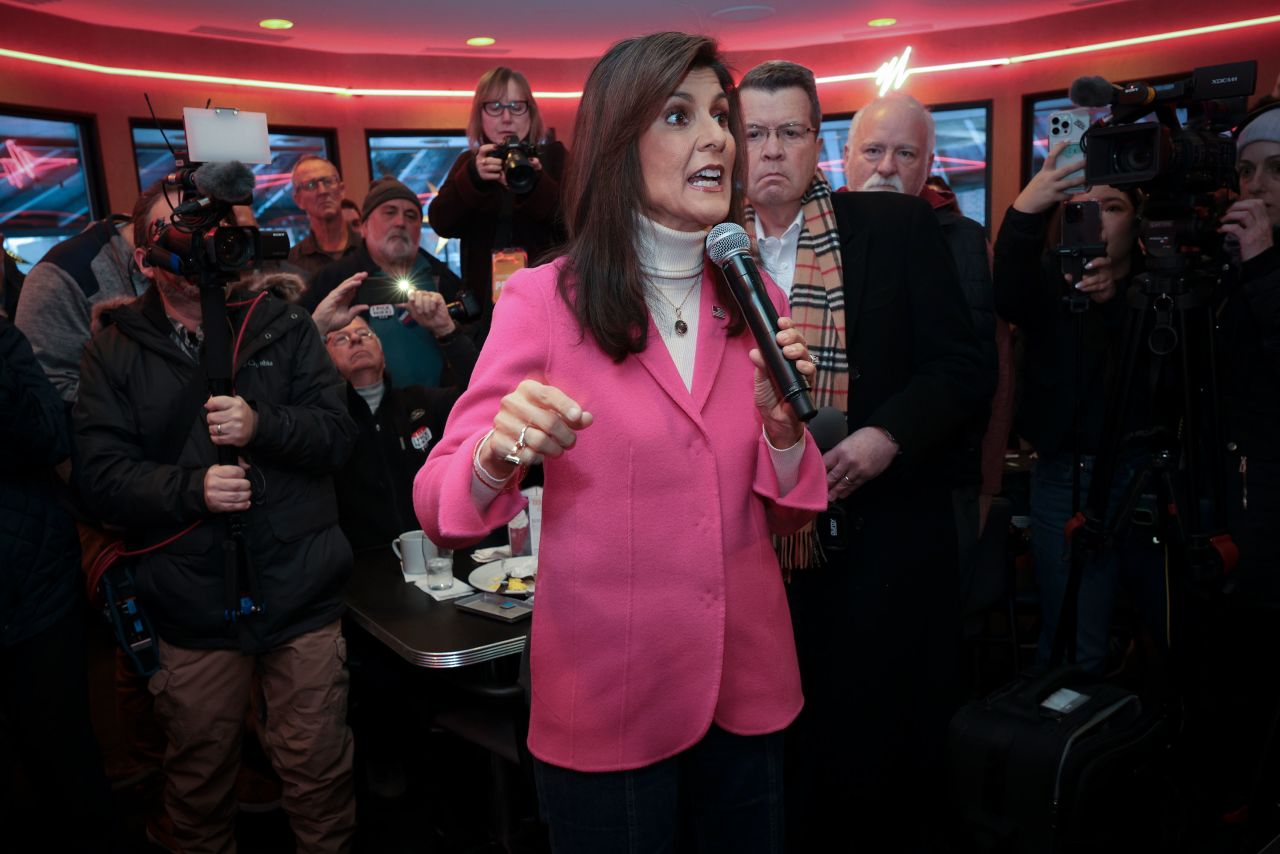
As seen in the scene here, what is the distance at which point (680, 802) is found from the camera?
1.32 m

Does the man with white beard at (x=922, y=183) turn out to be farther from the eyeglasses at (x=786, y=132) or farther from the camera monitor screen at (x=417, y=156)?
the camera monitor screen at (x=417, y=156)

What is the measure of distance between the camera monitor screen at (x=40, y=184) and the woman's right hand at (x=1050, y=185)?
19.1 ft

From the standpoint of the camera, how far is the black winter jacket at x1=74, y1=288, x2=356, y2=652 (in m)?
2.25

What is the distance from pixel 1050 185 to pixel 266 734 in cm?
250

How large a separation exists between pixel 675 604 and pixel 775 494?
8.1 inches

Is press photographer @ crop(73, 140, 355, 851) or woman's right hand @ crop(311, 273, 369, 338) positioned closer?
press photographer @ crop(73, 140, 355, 851)

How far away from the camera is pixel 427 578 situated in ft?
8.41

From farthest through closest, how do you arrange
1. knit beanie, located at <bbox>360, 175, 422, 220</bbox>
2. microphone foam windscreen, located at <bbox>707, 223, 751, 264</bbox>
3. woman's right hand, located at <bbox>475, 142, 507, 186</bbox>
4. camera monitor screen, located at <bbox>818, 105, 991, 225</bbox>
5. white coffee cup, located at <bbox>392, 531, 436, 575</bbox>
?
camera monitor screen, located at <bbox>818, 105, 991, 225</bbox> < knit beanie, located at <bbox>360, 175, 422, 220</bbox> < woman's right hand, located at <bbox>475, 142, 507, 186</bbox> < white coffee cup, located at <bbox>392, 531, 436, 575</bbox> < microphone foam windscreen, located at <bbox>707, 223, 751, 264</bbox>

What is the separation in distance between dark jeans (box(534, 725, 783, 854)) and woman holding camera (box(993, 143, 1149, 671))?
1639 millimetres

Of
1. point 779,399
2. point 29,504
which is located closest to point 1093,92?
point 779,399

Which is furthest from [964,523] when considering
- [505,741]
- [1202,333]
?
Result: [505,741]

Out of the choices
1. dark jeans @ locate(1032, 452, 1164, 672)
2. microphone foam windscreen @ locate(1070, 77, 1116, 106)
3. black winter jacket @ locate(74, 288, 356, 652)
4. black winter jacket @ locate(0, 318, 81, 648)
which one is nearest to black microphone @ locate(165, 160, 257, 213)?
black winter jacket @ locate(74, 288, 356, 652)

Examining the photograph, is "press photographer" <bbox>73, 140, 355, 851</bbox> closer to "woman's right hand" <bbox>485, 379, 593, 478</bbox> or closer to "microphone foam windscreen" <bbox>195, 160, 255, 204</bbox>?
"microphone foam windscreen" <bbox>195, 160, 255, 204</bbox>

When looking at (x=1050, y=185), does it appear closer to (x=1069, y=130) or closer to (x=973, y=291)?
(x=1069, y=130)
